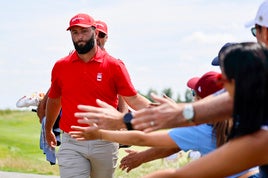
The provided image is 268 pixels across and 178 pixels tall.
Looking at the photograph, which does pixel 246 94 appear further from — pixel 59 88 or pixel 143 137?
pixel 59 88

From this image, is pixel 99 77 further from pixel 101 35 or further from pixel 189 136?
pixel 189 136

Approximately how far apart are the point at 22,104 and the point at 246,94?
6.69 metres

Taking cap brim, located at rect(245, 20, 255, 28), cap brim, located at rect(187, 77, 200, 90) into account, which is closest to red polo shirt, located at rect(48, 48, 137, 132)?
cap brim, located at rect(187, 77, 200, 90)

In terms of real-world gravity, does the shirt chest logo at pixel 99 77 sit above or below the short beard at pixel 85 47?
below

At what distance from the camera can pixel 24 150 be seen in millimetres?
23125

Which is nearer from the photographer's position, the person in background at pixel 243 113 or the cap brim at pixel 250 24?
the person in background at pixel 243 113

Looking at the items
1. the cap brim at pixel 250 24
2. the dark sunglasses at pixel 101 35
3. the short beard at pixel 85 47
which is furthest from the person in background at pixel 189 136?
the dark sunglasses at pixel 101 35

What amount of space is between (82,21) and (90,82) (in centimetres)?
74

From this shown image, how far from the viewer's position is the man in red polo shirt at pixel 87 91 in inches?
298

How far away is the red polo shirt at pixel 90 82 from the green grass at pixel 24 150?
11.1ft

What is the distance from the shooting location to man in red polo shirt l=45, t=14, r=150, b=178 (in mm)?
7570

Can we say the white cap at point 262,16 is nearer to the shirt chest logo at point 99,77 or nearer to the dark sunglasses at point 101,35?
the shirt chest logo at point 99,77

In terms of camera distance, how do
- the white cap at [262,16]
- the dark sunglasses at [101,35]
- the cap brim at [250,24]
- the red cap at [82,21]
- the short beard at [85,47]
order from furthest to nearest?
the dark sunglasses at [101,35] → the red cap at [82,21] → the short beard at [85,47] → the cap brim at [250,24] → the white cap at [262,16]

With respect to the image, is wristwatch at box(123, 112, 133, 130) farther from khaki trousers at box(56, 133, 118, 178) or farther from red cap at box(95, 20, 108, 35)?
red cap at box(95, 20, 108, 35)
